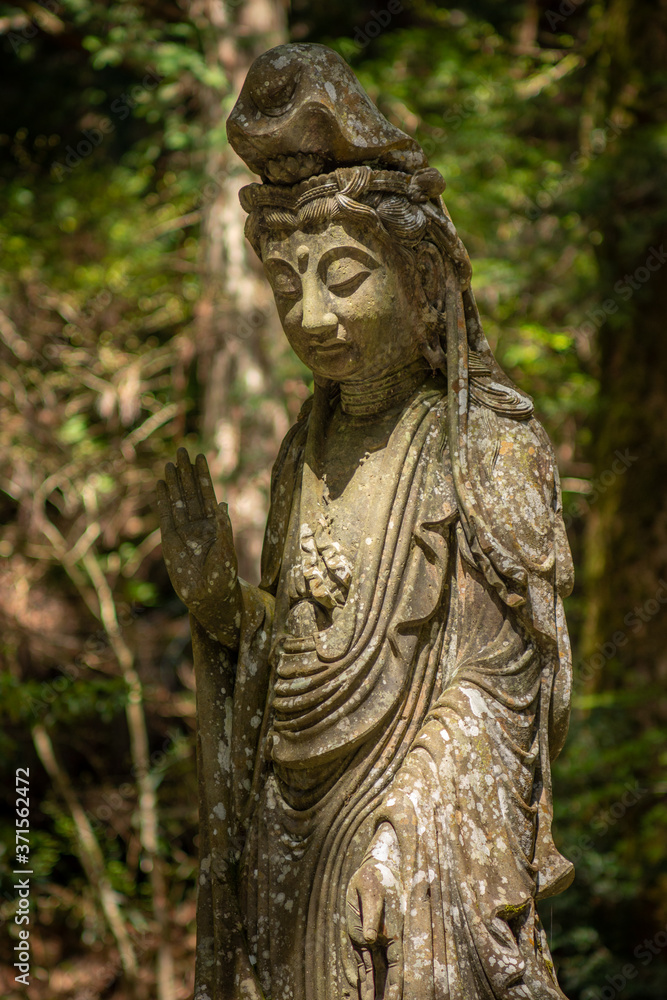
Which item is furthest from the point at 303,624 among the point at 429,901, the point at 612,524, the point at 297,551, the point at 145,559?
the point at 145,559

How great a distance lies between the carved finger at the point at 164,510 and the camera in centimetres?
265

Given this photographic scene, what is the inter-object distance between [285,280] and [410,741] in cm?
115

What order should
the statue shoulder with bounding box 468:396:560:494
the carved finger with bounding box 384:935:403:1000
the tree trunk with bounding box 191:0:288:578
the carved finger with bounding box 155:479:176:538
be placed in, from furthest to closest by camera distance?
the tree trunk with bounding box 191:0:288:578 < the carved finger with bounding box 155:479:176:538 < the statue shoulder with bounding box 468:396:560:494 < the carved finger with bounding box 384:935:403:1000

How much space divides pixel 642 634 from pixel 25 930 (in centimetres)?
398

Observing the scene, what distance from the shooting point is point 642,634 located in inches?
241

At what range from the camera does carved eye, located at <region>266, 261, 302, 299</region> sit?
8.45 feet

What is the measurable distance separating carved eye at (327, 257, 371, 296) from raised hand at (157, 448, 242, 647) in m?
0.54

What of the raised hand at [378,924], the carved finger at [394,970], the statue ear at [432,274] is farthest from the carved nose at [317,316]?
the carved finger at [394,970]

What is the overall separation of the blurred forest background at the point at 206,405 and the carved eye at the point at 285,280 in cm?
312

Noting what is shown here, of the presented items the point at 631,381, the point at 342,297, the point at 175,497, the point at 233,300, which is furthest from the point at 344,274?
the point at 631,381

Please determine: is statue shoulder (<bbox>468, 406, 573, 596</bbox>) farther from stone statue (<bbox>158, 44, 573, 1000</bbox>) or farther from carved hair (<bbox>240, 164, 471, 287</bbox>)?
carved hair (<bbox>240, 164, 471, 287</bbox>)

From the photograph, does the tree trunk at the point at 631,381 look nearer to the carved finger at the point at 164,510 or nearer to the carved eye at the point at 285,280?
the carved eye at the point at 285,280

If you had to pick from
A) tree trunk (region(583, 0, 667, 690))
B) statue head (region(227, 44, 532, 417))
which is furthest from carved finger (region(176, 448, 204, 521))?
tree trunk (region(583, 0, 667, 690))

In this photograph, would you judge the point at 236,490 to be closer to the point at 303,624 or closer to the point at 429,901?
the point at 303,624
